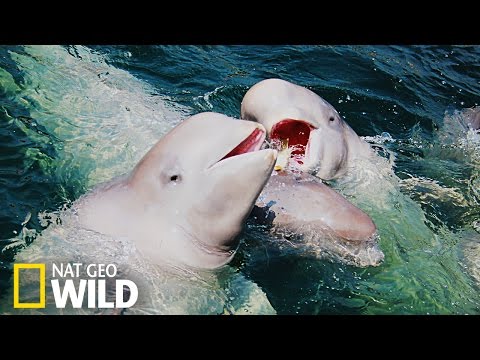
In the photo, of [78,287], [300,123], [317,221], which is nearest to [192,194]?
[78,287]

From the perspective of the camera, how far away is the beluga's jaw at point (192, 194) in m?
4.91

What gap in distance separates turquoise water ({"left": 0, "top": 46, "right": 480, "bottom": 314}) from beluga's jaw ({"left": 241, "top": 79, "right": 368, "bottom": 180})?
0.52 meters

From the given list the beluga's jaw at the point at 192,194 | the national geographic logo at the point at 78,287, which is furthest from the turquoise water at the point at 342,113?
the beluga's jaw at the point at 192,194

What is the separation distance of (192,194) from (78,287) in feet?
4.08

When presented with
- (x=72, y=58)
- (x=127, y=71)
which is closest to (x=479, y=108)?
(x=127, y=71)

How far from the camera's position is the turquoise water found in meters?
6.16

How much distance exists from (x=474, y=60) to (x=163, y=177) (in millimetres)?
9361

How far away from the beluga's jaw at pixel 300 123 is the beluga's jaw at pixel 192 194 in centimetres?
140

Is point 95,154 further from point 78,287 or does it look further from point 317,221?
point 317,221

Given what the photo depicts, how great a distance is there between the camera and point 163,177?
5.20 meters

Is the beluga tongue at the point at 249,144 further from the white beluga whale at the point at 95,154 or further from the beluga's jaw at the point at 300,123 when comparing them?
the beluga's jaw at the point at 300,123

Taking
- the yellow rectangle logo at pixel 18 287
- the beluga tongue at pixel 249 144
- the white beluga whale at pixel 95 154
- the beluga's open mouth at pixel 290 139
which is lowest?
the yellow rectangle logo at pixel 18 287

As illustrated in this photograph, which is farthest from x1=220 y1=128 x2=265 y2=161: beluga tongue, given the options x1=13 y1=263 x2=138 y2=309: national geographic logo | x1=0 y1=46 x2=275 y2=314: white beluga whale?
x1=13 y1=263 x2=138 y2=309: national geographic logo

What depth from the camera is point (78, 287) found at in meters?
5.36
